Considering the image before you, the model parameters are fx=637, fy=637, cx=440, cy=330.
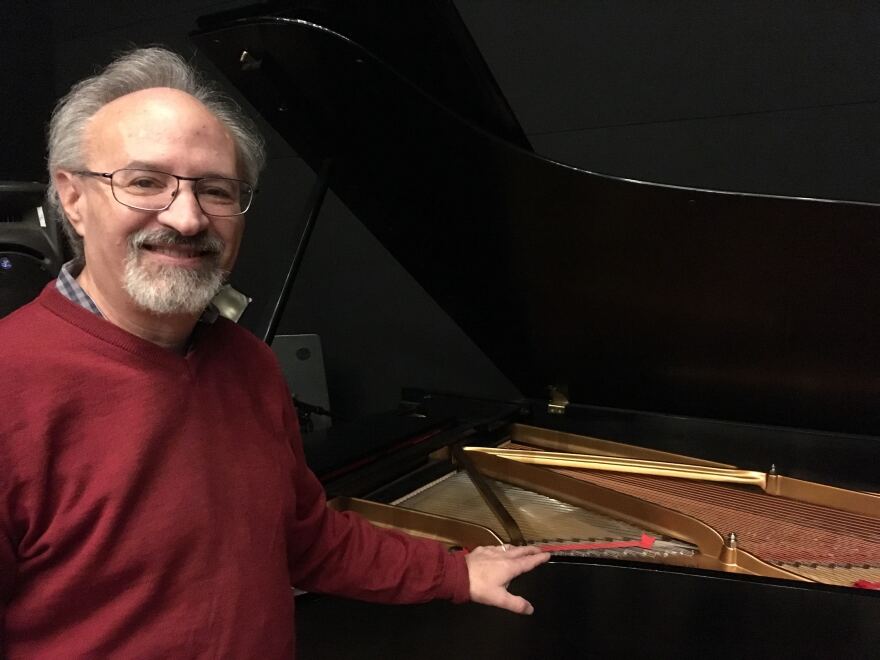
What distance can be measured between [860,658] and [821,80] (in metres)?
2.33

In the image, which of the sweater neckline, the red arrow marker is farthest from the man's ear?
the red arrow marker

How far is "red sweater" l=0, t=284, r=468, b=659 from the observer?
2.70ft

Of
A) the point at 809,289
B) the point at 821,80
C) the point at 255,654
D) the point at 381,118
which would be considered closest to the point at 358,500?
the point at 255,654

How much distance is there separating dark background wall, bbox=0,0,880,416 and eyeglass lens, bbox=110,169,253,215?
114 cm

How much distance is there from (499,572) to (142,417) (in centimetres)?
74

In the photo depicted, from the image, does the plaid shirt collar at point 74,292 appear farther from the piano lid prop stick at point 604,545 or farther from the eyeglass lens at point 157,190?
the piano lid prop stick at point 604,545

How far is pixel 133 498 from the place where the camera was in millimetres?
882

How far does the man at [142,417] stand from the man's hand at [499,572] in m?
0.37

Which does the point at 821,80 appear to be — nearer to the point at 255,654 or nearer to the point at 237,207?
the point at 237,207

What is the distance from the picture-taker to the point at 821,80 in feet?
8.70

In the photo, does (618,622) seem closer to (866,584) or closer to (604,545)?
(604,545)

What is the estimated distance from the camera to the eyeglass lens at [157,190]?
3.01 ft

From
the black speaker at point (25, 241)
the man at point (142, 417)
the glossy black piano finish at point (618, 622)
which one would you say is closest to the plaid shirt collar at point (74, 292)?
the man at point (142, 417)

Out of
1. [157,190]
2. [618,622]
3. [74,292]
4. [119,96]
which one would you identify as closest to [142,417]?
[74,292]
